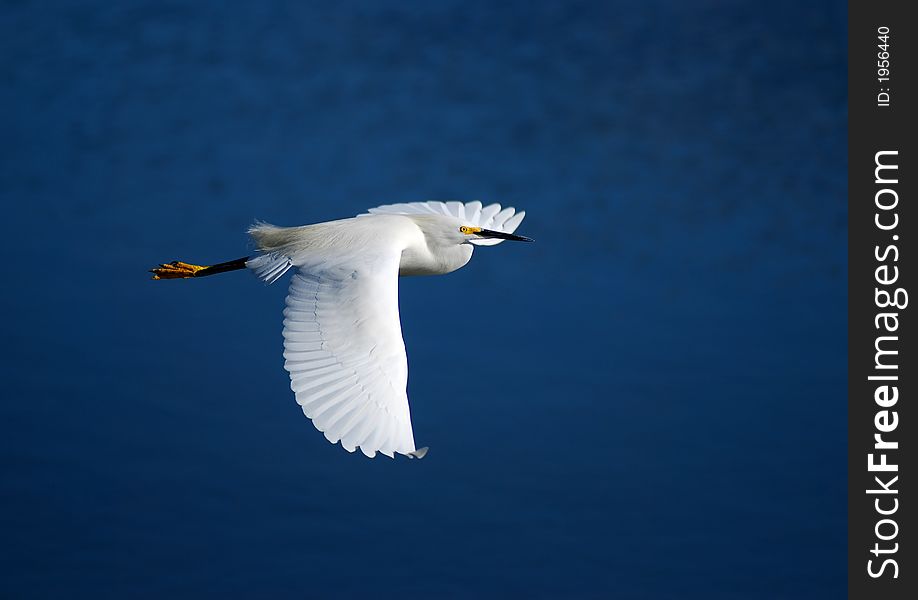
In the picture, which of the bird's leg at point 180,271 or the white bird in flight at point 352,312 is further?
the bird's leg at point 180,271

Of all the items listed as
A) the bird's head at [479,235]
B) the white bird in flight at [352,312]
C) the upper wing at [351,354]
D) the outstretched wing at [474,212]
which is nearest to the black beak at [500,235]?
the bird's head at [479,235]

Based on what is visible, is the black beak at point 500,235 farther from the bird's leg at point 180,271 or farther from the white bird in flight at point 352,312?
the bird's leg at point 180,271

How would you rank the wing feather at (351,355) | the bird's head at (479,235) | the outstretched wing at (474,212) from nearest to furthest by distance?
the wing feather at (351,355)
the bird's head at (479,235)
the outstretched wing at (474,212)

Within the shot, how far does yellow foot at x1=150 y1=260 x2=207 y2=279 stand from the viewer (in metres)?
4.46

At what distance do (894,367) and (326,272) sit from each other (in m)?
1.94

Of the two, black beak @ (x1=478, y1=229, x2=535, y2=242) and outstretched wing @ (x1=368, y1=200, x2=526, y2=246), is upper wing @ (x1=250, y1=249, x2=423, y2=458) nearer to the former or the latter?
black beak @ (x1=478, y1=229, x2=535, y2=242)

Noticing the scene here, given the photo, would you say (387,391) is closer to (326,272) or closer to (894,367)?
(326,272)

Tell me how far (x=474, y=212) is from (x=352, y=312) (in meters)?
1.47

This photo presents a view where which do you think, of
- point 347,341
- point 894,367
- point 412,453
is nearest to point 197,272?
point 347,341

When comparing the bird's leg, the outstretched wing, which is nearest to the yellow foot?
the bird's leg

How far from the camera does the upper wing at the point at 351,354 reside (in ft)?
10.8

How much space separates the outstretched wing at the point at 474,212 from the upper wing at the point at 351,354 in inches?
43.7

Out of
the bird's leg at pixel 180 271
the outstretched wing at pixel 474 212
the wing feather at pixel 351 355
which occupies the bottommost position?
the wing feather at pixel 351 355

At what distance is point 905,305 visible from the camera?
4.24 metres
